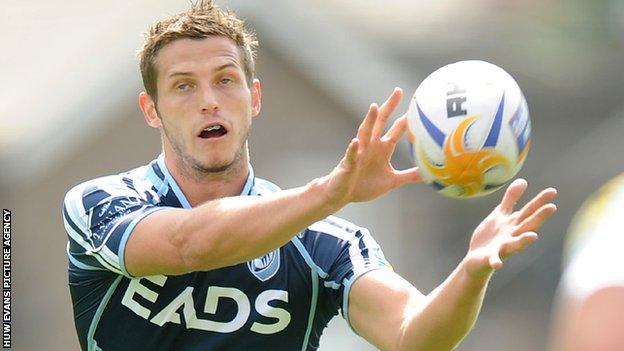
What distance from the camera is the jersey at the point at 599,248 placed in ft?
9.02

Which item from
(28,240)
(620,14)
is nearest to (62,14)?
(28,240)

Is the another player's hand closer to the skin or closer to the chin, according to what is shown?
the skin

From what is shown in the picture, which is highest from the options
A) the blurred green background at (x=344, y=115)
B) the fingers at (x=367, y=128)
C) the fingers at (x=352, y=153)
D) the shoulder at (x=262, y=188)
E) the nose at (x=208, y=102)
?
the blurred green background at (x=344, y=115)

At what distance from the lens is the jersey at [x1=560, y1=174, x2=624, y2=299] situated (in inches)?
108

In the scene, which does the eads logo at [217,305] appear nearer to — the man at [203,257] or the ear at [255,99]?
the man at [203,257]

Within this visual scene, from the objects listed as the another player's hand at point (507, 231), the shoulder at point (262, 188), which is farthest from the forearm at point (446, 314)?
the shoulder at point (262, 188)

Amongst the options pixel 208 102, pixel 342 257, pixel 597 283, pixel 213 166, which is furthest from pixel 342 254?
pixel 597 283

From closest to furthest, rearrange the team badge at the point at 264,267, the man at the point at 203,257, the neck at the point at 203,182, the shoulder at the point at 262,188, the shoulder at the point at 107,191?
the man at the point at 203,257 → the shoulder at the point at 107,191 → the team badge at the point at 264,267 → the neck at the point at 203,182 → the shoulder at the point at 262,188

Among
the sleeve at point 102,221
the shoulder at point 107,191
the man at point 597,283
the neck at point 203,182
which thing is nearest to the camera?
the man at point 597,283

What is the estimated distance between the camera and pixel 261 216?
4.80 metres

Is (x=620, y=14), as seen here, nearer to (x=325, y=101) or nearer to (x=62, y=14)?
(x=325, y=101)

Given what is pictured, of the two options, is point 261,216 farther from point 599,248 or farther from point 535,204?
point 599,248

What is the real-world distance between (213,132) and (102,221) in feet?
2.35

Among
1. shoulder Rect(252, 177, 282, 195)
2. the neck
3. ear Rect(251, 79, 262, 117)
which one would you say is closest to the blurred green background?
ear Rect(251, 79, 262, 117)
